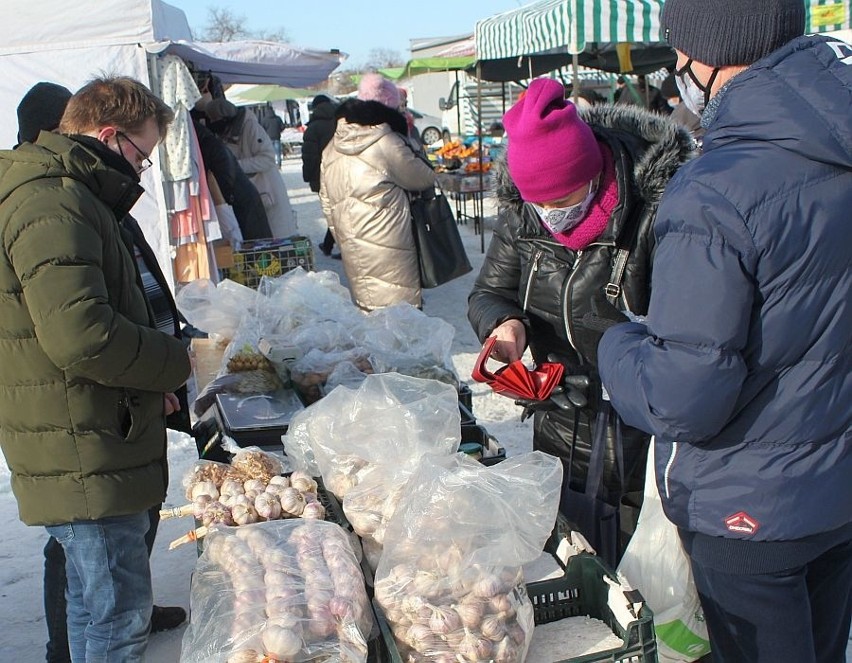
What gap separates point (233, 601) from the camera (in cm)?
163

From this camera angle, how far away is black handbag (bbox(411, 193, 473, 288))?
18.4ft

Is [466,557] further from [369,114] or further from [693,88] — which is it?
[369,114]

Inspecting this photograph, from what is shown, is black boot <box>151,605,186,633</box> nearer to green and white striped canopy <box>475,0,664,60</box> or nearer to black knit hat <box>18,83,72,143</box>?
black knit hat <box>18,83,72,143</box>

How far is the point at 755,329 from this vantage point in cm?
141

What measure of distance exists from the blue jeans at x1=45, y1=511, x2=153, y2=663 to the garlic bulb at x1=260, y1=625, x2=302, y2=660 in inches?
24.6

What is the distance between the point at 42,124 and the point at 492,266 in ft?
5.30

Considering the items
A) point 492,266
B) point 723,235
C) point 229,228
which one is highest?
point 723,235

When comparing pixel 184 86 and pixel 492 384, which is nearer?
pixel 492 384

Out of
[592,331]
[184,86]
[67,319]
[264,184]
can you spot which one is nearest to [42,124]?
[67,319]

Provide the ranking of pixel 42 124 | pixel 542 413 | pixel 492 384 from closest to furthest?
pixel 492 384
pixel 542 413
pixel 42 124

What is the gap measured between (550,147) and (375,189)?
3509mm

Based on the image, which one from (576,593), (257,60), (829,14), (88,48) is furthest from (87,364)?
(829,14)

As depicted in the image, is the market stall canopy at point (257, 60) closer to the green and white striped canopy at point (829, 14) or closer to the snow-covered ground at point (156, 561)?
the snow-covered ground at point (156, 561)

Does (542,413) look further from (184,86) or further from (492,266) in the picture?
(184,86)
